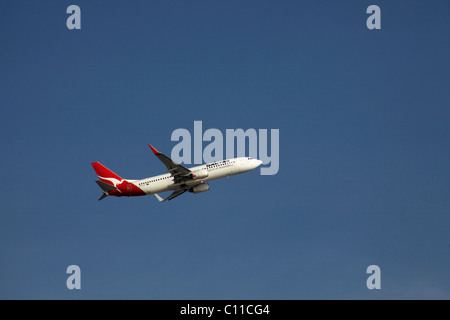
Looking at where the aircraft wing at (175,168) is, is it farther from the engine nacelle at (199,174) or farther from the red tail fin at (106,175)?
the red tail fin at (106,175)

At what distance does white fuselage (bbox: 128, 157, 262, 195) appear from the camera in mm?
138625

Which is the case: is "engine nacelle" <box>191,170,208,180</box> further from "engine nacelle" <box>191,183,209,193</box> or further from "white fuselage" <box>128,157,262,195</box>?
"engine nacelle" <box>191,183,209,193</box>

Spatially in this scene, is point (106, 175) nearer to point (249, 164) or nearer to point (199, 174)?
point (199, 174)

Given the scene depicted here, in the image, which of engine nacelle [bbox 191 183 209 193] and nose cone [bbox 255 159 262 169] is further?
nose cone [bbox 255 159 262 169]

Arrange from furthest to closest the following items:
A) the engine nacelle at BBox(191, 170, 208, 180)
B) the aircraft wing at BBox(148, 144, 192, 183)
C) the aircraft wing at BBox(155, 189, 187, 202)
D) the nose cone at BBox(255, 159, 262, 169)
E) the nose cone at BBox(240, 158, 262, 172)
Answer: the nose cone at BBox(255, 159, 262, 169) → the aircraft wing at BBox(155, 189, 187, 202) → the nose cone at BBox(240, 158, 262, 172) → the engine nacelle at BBox(191, 170, 208, 180) → the aircraft wing at BBox(148, 144, 192, 183)

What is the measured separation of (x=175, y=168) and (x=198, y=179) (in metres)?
5.37

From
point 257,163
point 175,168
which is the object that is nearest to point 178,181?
point 175,168

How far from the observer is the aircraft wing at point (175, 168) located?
13312 centimetres

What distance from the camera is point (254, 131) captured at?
146625 millimetres

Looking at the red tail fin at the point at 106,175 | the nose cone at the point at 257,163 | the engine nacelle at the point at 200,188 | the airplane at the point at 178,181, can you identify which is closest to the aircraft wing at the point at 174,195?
the airplane at the point at 178,181

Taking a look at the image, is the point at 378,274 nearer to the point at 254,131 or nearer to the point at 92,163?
the point at 254,131

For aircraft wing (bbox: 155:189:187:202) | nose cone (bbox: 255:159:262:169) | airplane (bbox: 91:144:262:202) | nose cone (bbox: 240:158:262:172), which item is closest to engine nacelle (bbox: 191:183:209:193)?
airplane (bbox: 91:144:262:202)
